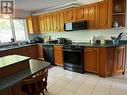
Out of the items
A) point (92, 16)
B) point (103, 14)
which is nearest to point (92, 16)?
point (92, 16)

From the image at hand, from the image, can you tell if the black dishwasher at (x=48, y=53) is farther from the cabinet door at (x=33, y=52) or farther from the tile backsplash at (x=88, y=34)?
the tile backsplash at (x=88, y=34)

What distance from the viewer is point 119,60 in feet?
12.1

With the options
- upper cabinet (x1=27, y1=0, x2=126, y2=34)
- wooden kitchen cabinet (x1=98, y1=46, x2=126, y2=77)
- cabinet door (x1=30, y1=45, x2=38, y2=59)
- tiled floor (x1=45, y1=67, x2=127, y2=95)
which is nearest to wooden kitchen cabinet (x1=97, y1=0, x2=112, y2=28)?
upper cabinet (x1=27, y1=0, x2=126, y2=34)

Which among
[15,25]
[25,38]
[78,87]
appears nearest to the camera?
[78,87]

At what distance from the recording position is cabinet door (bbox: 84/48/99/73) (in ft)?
12.2

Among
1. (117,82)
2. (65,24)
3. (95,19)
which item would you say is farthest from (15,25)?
(117,82)

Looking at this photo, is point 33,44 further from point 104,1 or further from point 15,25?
point 104,1

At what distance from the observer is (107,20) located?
3709 millimetres

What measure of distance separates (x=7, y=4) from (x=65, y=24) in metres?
2.46

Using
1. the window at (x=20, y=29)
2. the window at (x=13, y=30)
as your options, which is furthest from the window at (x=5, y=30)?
the window at (x=20, y=29)

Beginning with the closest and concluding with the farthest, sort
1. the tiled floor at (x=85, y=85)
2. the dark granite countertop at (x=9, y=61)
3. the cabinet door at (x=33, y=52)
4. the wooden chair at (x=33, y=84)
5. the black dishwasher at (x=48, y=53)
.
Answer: the wooden chair at (x=33, y=84) < the dark granite countertop at (x=9, y=61) < the tiled floor at (x=85, y=85) < the black dishwasher at (x=48, y=53) < the cabinet door at (x=33, y=52)

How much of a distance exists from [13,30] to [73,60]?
320 centimetres

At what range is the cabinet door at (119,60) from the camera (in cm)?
361

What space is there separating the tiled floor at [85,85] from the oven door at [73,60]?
287 millimetres
